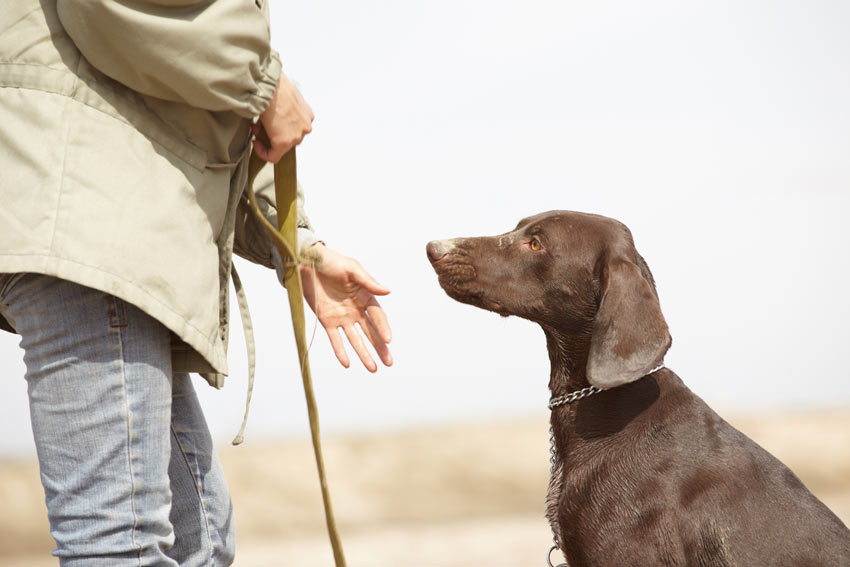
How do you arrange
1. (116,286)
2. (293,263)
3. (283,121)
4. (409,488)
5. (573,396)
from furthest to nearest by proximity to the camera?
1. (409,488)
2. (573,396)
3. (293,263)
4. (283,121)
5. (116,286)

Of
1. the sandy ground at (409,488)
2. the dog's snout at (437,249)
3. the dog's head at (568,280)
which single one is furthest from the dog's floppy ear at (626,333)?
the sandy ground at (409,488)

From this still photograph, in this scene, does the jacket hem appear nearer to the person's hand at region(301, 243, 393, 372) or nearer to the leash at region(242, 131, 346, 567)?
the leash at region(242, 131, 346, 567)

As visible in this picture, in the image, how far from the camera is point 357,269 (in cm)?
232

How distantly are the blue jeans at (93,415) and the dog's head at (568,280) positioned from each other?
4.18ft

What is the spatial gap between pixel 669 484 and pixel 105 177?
1.68 meters

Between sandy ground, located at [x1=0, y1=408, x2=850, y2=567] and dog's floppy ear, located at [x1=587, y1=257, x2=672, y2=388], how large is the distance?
3850 millimetres

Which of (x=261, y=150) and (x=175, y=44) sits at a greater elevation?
(x=175, y=44)

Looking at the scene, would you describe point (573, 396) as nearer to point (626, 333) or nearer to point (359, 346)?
point (626, 333)

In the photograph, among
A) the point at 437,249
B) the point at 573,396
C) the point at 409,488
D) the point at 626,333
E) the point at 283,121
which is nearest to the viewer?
the point at 283,121

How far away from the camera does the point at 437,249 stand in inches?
110

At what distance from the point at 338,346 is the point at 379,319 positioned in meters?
0.14

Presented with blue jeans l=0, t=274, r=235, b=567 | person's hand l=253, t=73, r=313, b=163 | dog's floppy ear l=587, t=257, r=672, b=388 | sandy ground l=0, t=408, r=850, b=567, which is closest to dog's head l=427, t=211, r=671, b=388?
dog's floppy ear l=587, t=257, r=672, b=388

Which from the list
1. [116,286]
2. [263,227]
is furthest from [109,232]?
[263,227]

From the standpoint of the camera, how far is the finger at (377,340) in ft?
7.55
